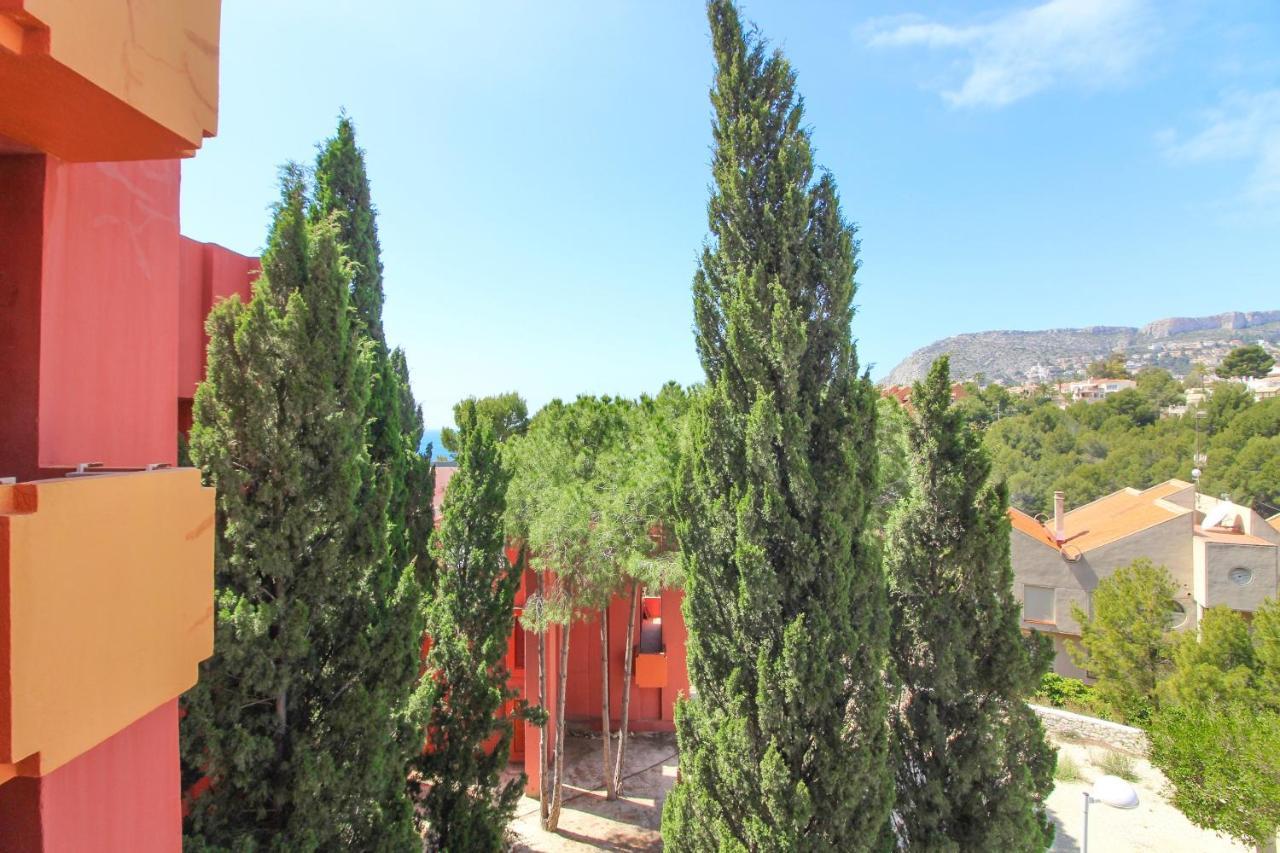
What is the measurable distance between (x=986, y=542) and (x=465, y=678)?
6.27m

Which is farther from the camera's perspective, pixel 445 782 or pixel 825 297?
pixel 445 782

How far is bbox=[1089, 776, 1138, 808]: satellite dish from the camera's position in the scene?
6821 mm

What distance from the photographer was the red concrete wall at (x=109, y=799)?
233 centimetres

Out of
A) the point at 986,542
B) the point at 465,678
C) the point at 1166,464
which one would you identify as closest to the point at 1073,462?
the point at 1166,464

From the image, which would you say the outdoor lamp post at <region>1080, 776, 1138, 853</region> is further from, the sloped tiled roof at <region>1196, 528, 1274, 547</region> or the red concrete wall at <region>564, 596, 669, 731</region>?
the sloped tiled roof at <region>1196, 528, 1274, 547</region>

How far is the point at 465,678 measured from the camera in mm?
7633

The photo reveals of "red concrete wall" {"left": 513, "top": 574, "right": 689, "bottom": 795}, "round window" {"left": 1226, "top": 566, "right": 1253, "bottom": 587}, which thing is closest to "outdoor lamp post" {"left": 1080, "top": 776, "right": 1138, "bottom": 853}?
"red concrete wall" {"left": 513, "top": 574, "right": 689, "bottom": 795}

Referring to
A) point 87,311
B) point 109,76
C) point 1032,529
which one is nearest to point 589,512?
point 87,311

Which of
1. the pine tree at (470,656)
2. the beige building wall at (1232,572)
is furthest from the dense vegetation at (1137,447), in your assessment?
the pine tree at (470,656)

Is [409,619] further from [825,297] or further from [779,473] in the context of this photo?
[825,297]

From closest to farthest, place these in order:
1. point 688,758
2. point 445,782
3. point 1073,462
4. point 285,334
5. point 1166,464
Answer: point 285,334 < point 688,758 < point 445,782 < point 1166,464 < point 1073,462

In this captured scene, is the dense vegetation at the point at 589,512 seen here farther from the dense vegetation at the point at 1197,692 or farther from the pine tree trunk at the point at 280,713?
Answer: the dense vegetation at the point at 1197,692

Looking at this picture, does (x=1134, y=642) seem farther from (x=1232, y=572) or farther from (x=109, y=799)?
(x=109, y=799)

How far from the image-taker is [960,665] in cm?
664
